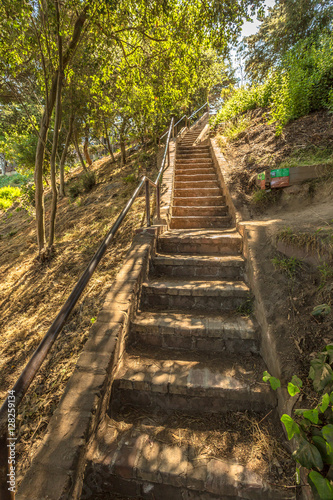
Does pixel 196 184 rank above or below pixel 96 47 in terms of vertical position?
below

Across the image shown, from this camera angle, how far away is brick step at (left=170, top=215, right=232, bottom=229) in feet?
15.2

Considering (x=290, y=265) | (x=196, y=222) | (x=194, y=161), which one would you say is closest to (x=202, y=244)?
(x=196, y=222)

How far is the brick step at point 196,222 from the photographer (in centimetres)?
463

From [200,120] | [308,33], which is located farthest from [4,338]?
[200,120]

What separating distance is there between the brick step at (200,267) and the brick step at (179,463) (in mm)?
1606

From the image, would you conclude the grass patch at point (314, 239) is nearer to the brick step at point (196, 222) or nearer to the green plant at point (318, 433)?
the green plant at point (318, 433)

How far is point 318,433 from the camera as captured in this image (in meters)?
1.34

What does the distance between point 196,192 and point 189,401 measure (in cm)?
449

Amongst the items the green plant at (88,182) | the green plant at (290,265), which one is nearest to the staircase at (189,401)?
the green plant at (290,265)

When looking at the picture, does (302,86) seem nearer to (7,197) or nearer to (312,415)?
(312,415)

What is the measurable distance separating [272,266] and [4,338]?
3.68 m

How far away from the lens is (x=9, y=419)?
42.4 inches

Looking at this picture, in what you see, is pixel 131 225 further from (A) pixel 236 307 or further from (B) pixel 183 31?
(B) pixel 183 31

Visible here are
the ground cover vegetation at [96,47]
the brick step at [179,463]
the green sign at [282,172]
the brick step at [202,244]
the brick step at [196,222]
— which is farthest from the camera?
the brick step at [196,222]
